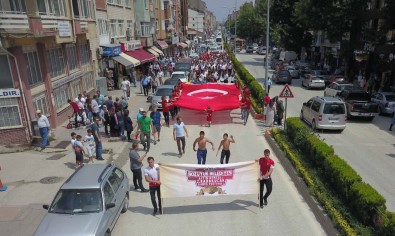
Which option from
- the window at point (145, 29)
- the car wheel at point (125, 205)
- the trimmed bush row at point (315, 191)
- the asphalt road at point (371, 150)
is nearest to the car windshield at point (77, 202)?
the car wheel at point (125, 205)

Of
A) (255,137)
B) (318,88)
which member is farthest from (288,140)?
(318,88)

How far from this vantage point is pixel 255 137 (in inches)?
696

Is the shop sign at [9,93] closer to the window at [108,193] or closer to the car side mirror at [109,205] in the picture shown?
the window at [108,193]

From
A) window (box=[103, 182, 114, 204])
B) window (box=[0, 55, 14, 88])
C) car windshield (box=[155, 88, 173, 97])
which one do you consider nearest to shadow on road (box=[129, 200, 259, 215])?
window (box=[103, 182, 114, 204])

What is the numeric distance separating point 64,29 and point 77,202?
13405mm

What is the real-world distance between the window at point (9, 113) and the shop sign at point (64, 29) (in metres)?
4.90

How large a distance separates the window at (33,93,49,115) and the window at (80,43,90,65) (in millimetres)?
7552

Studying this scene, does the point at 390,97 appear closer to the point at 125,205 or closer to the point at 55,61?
the point at 125,205

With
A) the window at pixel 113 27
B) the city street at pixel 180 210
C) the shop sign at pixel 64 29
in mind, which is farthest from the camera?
the window at pixel 113 27

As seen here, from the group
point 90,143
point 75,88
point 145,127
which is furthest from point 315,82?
point 90,143

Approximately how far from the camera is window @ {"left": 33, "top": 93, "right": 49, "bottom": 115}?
670 inches

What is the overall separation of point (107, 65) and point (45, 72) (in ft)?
43.0

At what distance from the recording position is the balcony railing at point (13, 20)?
530 inches

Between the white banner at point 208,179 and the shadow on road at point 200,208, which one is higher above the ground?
the white banner at point 208,179
